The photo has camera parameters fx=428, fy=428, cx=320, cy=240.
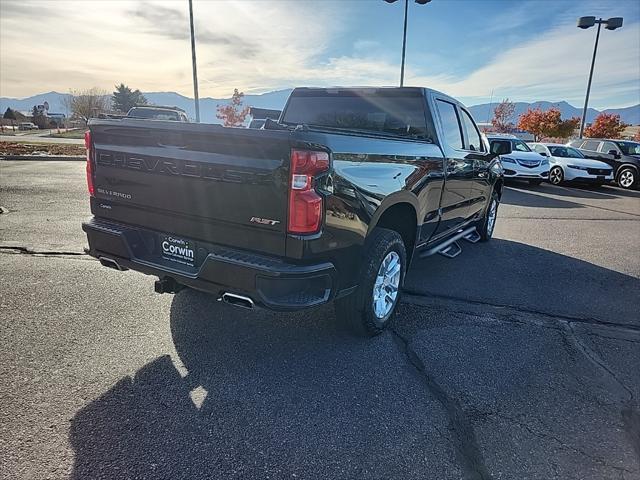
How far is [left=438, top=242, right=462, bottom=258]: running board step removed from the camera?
16.5ft

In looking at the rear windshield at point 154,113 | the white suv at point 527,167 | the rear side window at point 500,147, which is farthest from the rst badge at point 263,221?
the white suv at point 527,167

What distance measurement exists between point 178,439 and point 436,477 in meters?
1.36

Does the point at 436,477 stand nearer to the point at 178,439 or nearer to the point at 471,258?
the point at 178,439

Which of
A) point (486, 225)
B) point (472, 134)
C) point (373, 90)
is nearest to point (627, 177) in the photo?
point (486, 225)

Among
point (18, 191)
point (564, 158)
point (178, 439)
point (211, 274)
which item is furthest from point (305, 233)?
point (564, 158)

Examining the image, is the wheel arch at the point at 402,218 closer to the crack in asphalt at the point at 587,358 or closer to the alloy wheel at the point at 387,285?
the alloy wheel at the point at 387,285

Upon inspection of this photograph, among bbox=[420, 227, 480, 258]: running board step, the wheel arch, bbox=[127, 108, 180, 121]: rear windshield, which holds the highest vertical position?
bbox=[127, 108, 180, 121]: rear windshield

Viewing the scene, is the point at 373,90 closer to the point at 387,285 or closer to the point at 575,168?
the point at 387,285

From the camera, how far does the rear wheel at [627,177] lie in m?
16.4

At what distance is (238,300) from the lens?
270 centimetres

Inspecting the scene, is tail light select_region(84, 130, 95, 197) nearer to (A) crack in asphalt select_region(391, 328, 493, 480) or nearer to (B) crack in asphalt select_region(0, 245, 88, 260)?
(B) crack in asphalt select_region(0, 245, 88, 260)

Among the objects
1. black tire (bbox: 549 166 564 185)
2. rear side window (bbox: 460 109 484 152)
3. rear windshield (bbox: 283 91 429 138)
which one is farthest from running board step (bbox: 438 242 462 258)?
black tire (bbox: 549 166 564 185)

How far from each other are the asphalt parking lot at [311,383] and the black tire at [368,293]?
188mm

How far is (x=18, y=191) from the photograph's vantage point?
31.1 ft
